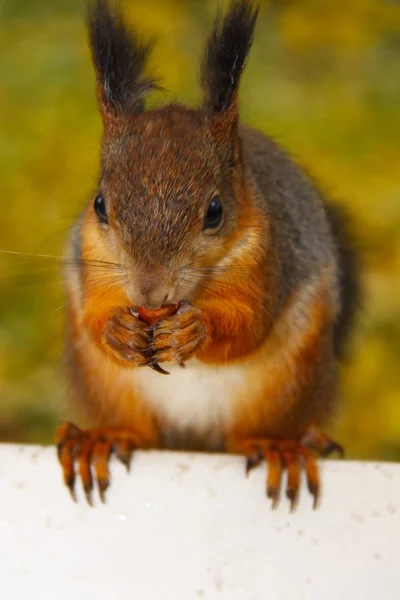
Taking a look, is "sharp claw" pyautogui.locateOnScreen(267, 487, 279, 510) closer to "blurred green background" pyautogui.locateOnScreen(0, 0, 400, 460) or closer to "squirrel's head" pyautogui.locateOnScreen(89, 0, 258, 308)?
"squirrel's head" pyautogui.locateOnScreen(89, 0, 258, 308)

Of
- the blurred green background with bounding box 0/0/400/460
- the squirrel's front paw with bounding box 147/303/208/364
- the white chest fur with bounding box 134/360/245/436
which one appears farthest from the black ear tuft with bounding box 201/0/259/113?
the blurred green background with bounding box 0/0/400/460

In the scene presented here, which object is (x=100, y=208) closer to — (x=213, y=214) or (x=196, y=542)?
(x=213, y=214)

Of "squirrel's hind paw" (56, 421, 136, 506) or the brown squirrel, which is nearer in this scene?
the brown squirrel

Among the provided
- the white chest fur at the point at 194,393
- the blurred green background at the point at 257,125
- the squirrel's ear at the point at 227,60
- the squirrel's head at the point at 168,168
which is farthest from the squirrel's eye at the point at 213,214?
the blurred green background at the point at 257,125

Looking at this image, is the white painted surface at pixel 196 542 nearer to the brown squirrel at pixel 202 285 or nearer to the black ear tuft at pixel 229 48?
the brown squirrel at pixel 202 285

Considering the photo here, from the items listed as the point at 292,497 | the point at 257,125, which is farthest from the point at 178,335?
the point at 257,125

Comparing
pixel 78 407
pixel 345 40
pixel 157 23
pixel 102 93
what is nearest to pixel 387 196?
pixel 345 40
